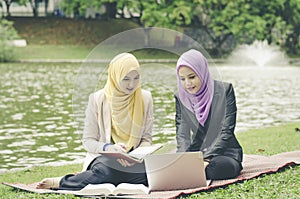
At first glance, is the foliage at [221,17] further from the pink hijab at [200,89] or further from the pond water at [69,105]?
the pink hijab at [200,89]

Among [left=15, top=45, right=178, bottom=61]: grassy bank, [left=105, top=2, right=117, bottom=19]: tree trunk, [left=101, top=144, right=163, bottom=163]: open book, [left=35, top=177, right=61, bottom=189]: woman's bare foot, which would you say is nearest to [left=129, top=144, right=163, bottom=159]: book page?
[left=101, top=144, right=163, bottom=163]: open book

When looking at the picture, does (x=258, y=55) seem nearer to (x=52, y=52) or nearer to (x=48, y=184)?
(x=52, y=52)

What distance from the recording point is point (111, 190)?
178 inches

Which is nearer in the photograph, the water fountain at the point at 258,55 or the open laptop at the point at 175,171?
the open laptop at the point at 175,171

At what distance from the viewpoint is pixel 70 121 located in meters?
10.1

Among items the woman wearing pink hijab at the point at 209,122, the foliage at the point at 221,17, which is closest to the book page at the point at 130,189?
Answer: the woman wearing pink hijab at the point at 209,122

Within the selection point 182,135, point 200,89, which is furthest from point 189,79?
point 182,135

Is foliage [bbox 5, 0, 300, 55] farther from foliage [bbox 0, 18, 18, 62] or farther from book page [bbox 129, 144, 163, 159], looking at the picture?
book page [bbox 129, 144, 163, 159]

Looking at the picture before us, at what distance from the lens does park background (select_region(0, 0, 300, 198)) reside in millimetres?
4922

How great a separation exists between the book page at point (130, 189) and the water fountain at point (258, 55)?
68.7 ft

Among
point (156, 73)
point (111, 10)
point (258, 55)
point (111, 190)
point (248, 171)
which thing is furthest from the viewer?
point (111, 10)

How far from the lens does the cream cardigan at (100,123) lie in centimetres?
475

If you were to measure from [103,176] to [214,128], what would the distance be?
2.55ft

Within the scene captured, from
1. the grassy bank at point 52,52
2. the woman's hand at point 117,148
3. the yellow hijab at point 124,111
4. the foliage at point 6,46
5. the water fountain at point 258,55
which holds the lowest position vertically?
the water fountain at point 258,55
